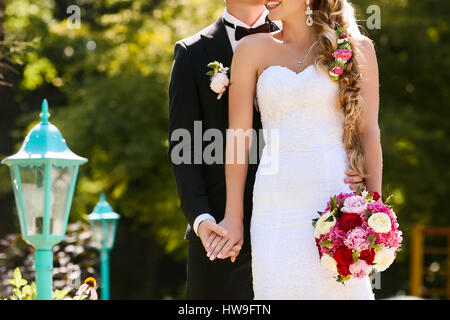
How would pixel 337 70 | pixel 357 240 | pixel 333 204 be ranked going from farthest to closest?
pixel 337 70 → pixel 333 204 → pixel 357 240

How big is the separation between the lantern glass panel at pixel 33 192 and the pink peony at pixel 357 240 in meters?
1.87

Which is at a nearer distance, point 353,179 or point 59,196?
point 353,179

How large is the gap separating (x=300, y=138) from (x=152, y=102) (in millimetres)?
10061

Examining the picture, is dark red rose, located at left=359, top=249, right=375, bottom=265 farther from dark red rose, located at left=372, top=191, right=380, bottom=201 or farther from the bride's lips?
the bride's lips

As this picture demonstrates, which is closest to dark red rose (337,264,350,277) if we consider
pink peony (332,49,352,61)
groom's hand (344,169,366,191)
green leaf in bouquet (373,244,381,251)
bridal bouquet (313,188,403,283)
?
bridal bouquet (313,188,403,283)

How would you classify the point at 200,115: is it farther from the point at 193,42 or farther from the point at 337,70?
the point at 337,70

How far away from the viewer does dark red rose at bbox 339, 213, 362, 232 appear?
12.3 ft

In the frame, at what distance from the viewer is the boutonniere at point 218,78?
4289mm

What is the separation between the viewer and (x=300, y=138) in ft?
13.3

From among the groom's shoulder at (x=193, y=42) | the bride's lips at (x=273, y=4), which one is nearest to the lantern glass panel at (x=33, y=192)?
the groom's shoulder at (x=193, y=42)

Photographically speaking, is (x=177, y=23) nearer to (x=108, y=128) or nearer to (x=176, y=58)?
(x=108, y=128)

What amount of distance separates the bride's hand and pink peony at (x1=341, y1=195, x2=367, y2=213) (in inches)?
23.2

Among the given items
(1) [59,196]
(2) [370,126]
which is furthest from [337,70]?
(1) [59,196]

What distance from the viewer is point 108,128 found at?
13.6m
